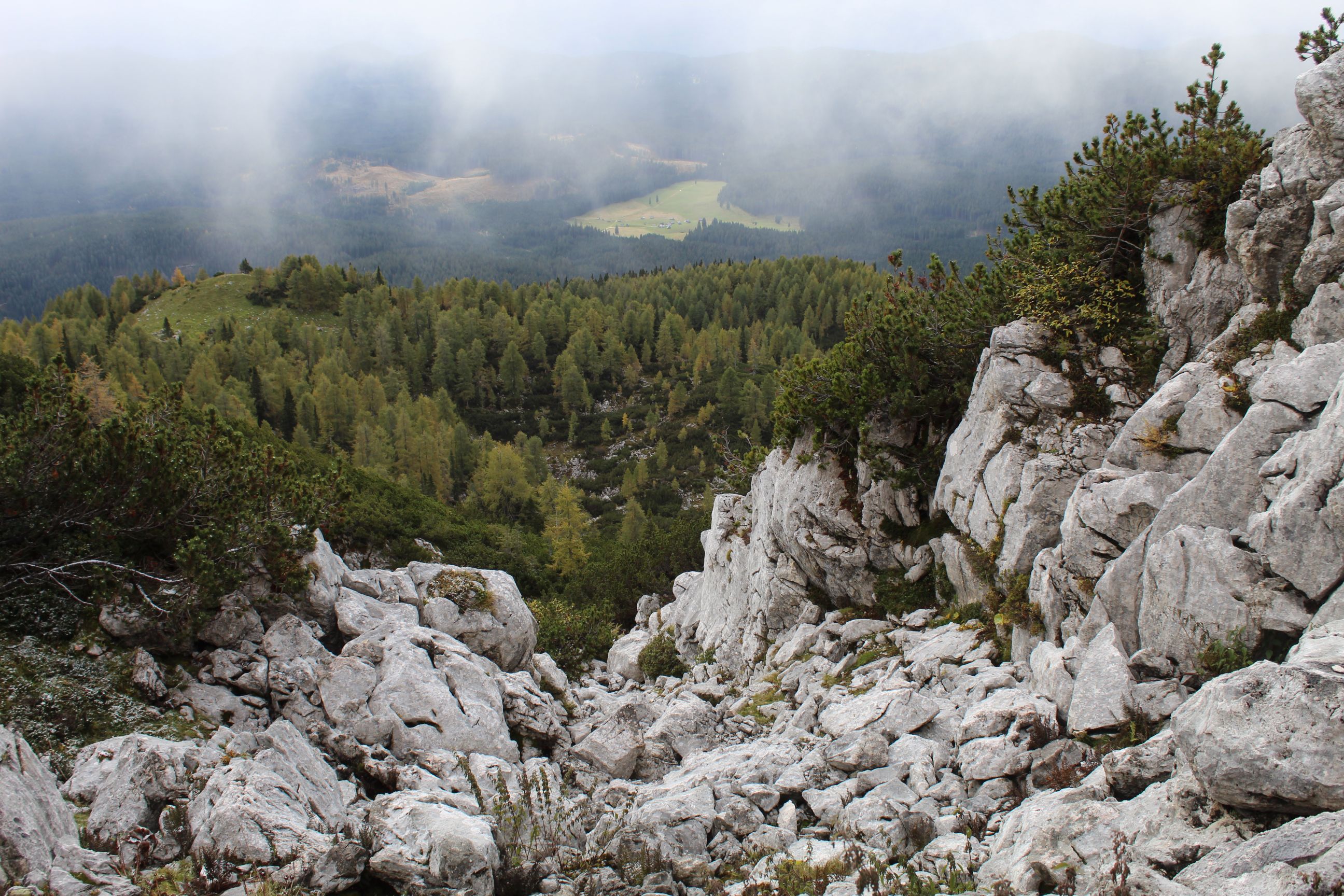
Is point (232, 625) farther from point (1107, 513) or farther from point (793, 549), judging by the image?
point (1107, 513)

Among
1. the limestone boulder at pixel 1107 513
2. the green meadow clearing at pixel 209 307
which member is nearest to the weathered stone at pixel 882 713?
the limestone boulder at pixel 1107 513

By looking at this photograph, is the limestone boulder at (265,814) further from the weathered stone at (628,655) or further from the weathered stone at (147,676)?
the weathered stone at (628,655)

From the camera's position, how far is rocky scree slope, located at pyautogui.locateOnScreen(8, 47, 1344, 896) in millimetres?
8398

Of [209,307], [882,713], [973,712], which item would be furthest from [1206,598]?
[209,307]

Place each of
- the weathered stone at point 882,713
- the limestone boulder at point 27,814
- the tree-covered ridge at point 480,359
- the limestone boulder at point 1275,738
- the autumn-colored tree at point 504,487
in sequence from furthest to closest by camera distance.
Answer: the tree-covered ridge at point 480,359, the autumn-colored tree at point 504,487, the weathered stone at point 882,713, the limestone boulder at point 27,814, the limestone boulder at point 1275,738

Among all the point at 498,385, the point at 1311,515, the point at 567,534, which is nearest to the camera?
the point at 1311,515

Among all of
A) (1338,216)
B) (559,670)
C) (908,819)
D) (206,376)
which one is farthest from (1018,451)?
(206,376)

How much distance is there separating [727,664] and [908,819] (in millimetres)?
17581

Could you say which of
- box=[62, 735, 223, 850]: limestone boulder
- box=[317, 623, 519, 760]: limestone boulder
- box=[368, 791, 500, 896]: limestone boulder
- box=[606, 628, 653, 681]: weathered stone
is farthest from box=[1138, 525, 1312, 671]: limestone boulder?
box=[606, 628, 653, 681]: weathered stone

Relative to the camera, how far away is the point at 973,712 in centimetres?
1304

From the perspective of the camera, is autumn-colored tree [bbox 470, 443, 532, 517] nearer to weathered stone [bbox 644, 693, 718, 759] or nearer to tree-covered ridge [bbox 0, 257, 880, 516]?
tree-covered ridge [bbox 0, 257, 880, 516]

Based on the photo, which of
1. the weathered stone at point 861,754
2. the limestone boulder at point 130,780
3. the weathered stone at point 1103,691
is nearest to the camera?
the limestone boulder at point 130,780

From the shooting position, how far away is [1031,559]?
1647cm

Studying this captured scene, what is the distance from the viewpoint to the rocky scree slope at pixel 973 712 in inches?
331
